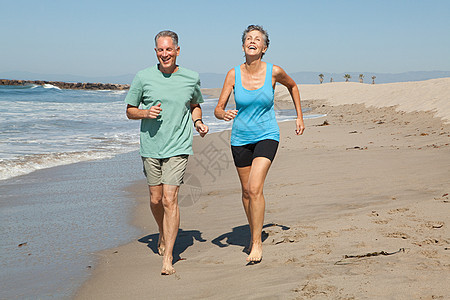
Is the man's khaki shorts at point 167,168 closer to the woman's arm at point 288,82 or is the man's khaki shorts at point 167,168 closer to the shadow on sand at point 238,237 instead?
the shadow on sand at point 238,237

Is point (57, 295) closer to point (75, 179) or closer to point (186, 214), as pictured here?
point (186, 214)

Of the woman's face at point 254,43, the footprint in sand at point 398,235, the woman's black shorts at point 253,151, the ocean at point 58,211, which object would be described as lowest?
the ocean at point 58,211

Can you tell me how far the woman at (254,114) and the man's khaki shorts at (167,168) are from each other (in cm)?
54

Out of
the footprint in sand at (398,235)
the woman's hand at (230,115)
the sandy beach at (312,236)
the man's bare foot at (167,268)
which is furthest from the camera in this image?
the woman's hand at (230,115)

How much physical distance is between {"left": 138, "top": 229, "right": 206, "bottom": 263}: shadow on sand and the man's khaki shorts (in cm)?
80

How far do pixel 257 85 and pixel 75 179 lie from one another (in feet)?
16.6

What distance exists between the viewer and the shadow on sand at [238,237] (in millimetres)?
4621

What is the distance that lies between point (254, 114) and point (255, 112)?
0.07ft

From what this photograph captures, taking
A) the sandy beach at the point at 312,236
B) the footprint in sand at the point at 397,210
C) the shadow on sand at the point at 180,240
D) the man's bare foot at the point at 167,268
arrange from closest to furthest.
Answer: the sandy beach at the point at 312,236, the man's bare foot at the point at 167,268, the shadow on sand at the point at 180,240, the footprint in sand at the point at 397,210

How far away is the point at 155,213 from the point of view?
4383mm

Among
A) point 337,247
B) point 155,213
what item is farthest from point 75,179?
point 337,247

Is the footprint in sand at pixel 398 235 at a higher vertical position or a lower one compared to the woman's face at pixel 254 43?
lower

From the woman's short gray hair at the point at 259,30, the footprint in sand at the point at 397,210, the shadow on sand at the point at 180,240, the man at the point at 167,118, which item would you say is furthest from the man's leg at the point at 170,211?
the footprint in sand at the point at 397,210

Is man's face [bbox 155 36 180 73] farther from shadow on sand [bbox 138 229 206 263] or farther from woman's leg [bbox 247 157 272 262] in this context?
shadow on sand [bbox 138 229 206 263]
